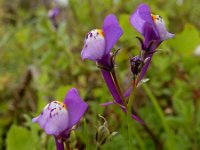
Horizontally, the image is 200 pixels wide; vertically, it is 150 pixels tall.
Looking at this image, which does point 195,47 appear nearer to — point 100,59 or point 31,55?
point 100,59

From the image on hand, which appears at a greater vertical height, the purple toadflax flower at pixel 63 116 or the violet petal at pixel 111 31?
the violet petal at pixel 111 31

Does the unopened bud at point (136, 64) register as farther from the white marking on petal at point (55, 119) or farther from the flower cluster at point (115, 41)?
the white marking on petal at point (55, 119)

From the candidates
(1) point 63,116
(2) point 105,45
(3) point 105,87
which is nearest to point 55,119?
(1) point 63,116

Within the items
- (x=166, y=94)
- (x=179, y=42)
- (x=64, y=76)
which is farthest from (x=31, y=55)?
(x=179, y=42)

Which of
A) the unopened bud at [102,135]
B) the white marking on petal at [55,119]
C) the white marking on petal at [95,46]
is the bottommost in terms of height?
the unopened bud at [102,135]

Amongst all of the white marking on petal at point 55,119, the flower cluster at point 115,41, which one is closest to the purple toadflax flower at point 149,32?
the flower cluster at point 115,41

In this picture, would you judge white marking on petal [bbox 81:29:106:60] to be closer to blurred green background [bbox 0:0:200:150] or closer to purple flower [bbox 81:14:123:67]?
purple flower [bbox 81:14:123:67]

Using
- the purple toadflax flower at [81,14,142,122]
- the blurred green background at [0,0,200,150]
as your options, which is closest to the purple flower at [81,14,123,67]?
the purple toadflax flower at [81,14,142,122]

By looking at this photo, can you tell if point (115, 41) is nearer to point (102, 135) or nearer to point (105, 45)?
point (105, 45)

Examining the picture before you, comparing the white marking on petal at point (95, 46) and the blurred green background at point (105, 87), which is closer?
the white marking on petal at point (95, 46)
